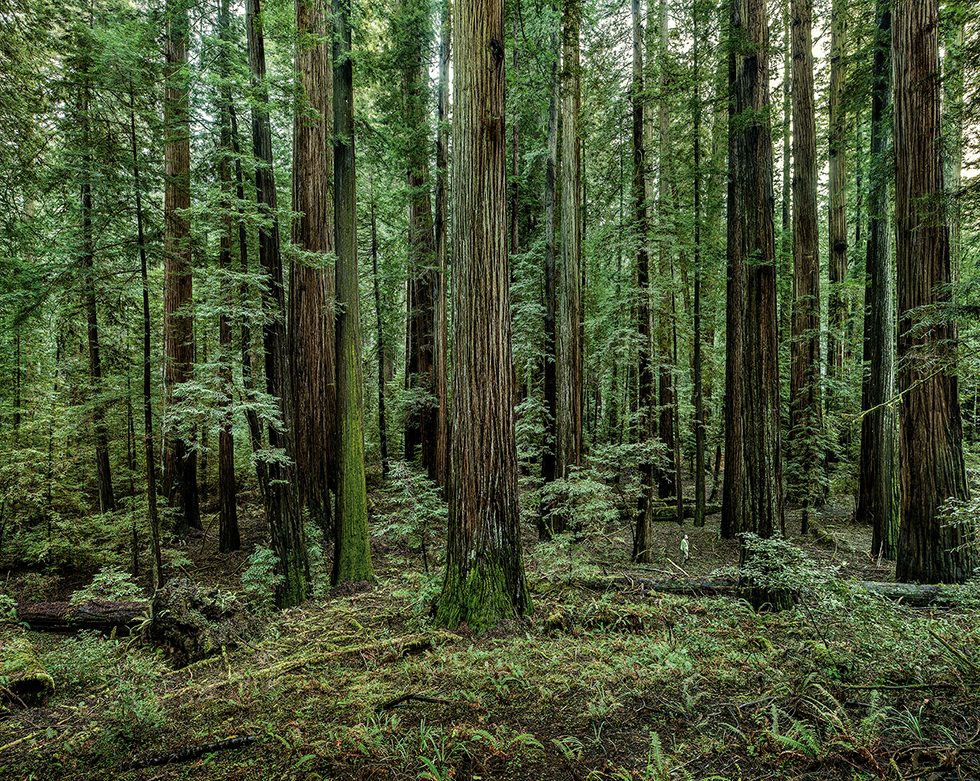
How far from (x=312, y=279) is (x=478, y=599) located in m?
7.14

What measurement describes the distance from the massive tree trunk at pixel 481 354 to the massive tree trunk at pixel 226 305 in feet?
9.41

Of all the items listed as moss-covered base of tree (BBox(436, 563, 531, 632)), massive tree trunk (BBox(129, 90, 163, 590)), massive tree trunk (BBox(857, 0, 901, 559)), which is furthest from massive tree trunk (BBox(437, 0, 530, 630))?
massive tree trunk (BBox(857, 0, 901, 559))

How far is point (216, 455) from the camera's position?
1620 cm

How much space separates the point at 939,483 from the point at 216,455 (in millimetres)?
18042

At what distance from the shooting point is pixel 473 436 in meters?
4.64

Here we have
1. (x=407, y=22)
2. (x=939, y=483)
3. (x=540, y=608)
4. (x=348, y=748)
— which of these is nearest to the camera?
(x=348, y=748)

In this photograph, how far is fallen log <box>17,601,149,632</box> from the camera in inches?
234

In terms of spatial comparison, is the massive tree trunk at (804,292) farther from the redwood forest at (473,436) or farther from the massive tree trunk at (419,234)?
the massive tree trunk at (419,234)

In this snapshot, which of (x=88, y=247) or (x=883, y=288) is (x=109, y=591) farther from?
(x=883, y=288)

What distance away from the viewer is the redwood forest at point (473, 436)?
10.0 feet

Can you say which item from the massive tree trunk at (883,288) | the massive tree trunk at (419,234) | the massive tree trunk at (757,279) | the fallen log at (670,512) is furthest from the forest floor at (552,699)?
the massive tree trunk at (419,234)

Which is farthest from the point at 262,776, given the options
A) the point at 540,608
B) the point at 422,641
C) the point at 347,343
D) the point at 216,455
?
the point at 216,455

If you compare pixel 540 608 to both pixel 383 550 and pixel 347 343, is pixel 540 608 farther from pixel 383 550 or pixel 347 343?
pixel 383 550

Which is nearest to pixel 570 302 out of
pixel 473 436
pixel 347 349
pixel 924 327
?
pixel 347 349
